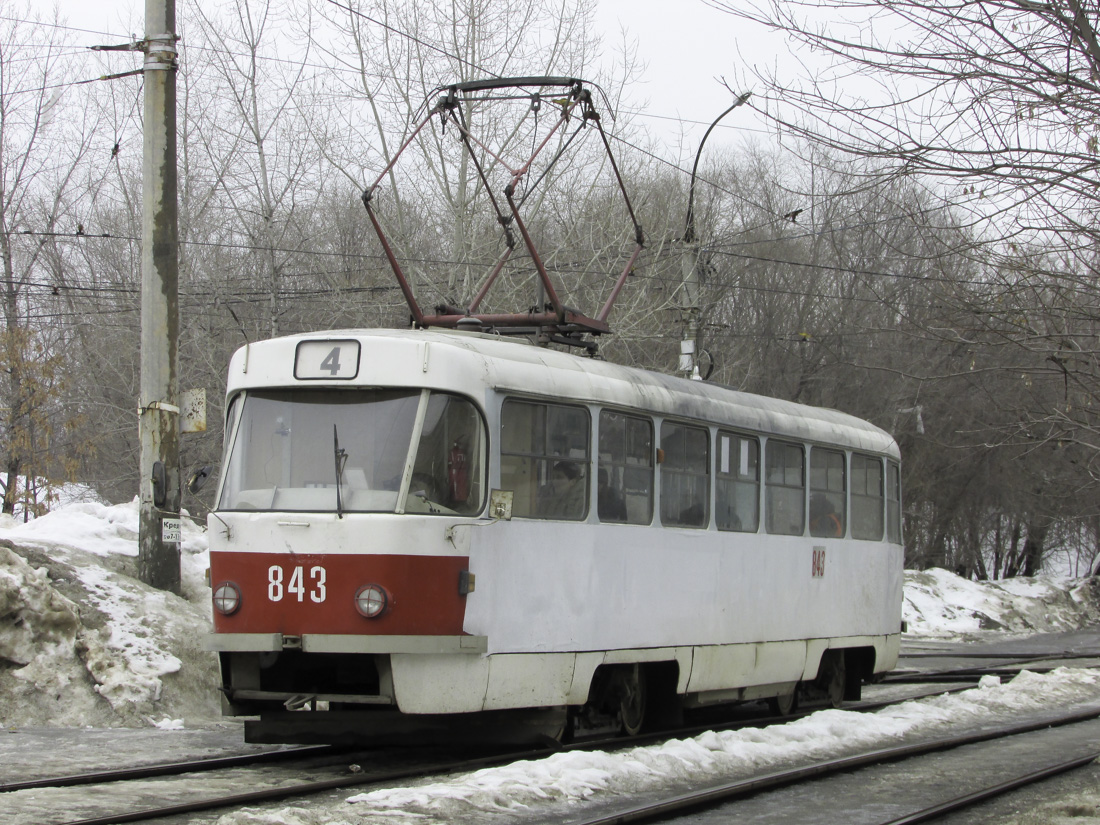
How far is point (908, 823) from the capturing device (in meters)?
7.42

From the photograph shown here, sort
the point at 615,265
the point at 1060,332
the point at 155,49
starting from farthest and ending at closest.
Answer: the point at 615,265 → the point at 155,49 → the point at 1060,332

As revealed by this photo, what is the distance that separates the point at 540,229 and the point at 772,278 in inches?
556

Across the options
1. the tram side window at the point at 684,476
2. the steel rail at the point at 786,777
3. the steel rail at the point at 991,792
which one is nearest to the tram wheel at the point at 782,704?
the steel rail at the point at 786,777

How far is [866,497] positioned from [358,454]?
733cm

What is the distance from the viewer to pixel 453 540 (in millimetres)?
8328

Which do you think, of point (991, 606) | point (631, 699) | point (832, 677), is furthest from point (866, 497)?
point (991, 606)

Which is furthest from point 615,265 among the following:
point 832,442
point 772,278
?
point 772,278

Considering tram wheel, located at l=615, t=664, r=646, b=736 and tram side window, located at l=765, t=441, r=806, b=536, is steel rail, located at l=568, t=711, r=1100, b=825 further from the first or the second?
tram side window, located at l=765, t=441, r=806, b=536

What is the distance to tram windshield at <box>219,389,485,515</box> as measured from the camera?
8328 mm

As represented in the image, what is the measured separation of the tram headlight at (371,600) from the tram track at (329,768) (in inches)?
37.6

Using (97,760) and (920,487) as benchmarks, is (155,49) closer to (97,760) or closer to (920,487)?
(97,760)

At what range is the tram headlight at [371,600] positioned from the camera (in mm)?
8086

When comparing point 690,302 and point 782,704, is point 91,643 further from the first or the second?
point 690,302

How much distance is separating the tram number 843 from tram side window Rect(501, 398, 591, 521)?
4.36ft
